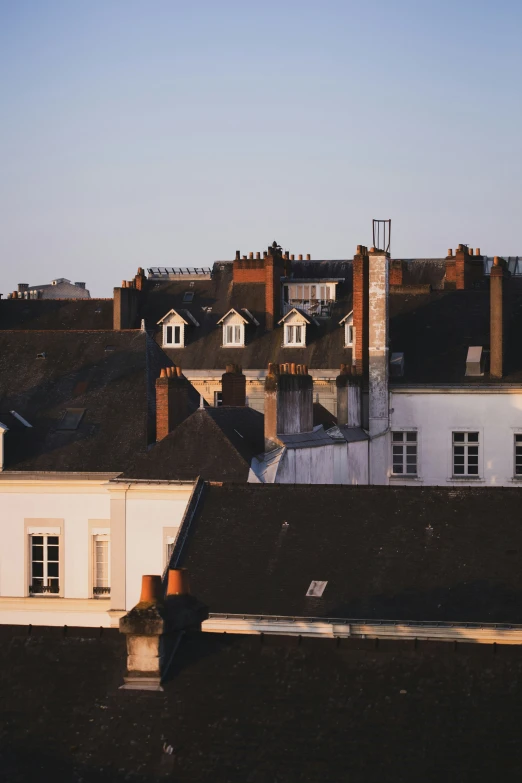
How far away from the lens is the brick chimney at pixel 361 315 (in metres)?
45.4

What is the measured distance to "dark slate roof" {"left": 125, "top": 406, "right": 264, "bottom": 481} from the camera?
3183cm

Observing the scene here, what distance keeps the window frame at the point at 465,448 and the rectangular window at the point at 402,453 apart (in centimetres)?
110

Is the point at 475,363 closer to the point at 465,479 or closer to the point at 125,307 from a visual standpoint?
the point at 465,479

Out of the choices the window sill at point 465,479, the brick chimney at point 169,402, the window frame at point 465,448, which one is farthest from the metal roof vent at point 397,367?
the brick chimney at point 169,402

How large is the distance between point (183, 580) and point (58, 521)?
53.7 feet

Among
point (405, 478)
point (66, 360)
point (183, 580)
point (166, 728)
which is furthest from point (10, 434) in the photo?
point (166, 728)

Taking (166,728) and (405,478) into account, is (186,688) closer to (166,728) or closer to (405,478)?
(166,728)

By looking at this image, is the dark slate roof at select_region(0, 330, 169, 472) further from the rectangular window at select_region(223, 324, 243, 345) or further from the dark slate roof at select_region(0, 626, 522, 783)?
the dark slate roof at select_region(0, 626, 522, 783)

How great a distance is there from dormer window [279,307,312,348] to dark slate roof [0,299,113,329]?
7401 millimetres

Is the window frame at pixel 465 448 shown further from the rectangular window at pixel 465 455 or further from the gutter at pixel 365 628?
the gutter at pixel 365 628

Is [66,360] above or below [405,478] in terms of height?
above

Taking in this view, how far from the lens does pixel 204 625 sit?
78.9ft

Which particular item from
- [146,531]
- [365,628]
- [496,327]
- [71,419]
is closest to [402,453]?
[496,327]

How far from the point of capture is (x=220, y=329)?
2247 inches
